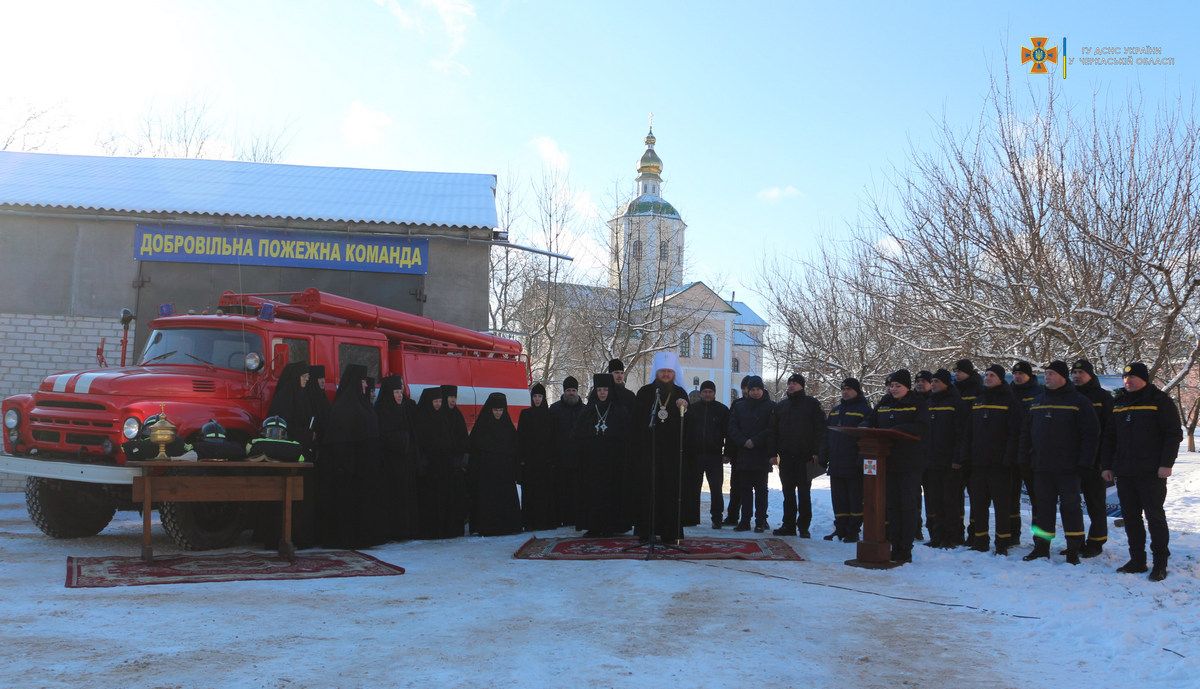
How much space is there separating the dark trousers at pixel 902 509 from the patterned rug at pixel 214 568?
4.54m

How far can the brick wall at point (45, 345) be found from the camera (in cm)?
1477

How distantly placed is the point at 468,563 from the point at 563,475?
11.3 ft

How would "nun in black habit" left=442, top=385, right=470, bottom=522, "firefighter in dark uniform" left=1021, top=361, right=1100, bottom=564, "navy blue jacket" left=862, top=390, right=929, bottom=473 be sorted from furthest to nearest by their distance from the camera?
1. "nun in black habit" left=442, top=385, right=470, bottom=522
2. "navy blue jacket" left=862, top=390, right=929, bottom=473
3. "firefighter in dark uniform" left=1021, top=361, right=1100, bottom=564

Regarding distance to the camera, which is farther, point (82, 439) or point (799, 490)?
point (799, 490)

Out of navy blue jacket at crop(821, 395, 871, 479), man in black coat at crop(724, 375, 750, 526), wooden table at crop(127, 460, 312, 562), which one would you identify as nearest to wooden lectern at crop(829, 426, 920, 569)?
navy blue jacket at crop(821, 395, 871, 479)

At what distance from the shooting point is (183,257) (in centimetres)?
1517

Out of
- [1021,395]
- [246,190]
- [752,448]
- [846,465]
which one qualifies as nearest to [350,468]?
[752,448]

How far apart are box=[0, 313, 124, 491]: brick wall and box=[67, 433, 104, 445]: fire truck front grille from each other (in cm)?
659

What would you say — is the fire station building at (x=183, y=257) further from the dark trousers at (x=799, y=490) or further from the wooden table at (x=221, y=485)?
the wooden table at (x=221, y=485)

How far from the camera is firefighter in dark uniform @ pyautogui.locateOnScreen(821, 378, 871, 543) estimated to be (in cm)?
1039

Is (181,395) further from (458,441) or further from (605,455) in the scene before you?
(605,455)

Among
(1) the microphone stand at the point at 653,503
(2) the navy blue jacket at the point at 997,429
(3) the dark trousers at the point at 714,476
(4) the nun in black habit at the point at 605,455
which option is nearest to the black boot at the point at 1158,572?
(2) the navy blue jacket at the point at 997,429

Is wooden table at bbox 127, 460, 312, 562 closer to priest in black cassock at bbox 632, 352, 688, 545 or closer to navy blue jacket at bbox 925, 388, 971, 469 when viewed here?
priest in black cassock at bbox 632, 352, 688, 545

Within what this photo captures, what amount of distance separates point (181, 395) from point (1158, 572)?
829 centimetres
